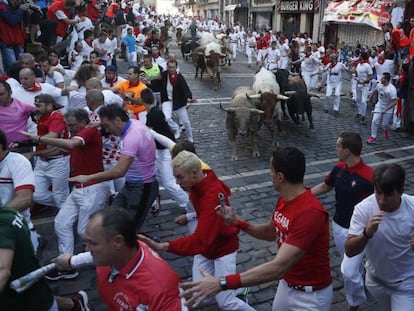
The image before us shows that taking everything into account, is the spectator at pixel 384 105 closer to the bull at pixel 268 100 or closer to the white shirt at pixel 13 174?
the bull at pixel 268 100

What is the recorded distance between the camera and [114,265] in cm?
251

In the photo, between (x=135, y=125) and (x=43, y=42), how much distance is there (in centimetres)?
1046

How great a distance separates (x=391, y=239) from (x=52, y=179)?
14.0ft

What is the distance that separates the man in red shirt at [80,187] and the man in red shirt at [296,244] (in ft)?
6.91

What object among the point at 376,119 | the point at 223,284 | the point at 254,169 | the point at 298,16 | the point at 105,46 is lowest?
the point at 254,169

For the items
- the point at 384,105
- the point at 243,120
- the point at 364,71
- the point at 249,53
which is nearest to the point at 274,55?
the point at 249,53

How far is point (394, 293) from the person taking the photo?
11.3 ft

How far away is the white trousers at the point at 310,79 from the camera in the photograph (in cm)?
1697

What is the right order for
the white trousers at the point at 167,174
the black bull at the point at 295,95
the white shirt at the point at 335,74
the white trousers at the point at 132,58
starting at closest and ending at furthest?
the white trousers at the point at 167,174, the black bull at the point at 295,95, the white shirt at the point at 335,74, the white trousers at the point at 132,58

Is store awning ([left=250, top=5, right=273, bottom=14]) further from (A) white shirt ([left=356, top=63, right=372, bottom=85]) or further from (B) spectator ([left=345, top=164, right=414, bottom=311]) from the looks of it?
(B) spectator ([left=345, top=164, right=414, bottom=311])

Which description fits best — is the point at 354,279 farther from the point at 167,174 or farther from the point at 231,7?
the point at 231,7

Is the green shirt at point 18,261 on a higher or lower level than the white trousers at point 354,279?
higher

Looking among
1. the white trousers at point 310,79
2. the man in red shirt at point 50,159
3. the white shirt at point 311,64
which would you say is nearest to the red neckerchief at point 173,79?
the man in red shirt at point 50,159

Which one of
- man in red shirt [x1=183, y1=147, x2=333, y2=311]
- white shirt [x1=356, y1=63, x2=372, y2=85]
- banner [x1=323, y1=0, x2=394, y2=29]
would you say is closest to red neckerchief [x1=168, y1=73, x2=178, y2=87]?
white shirt [x1=356, y1=63, x2=372, y2=85]
